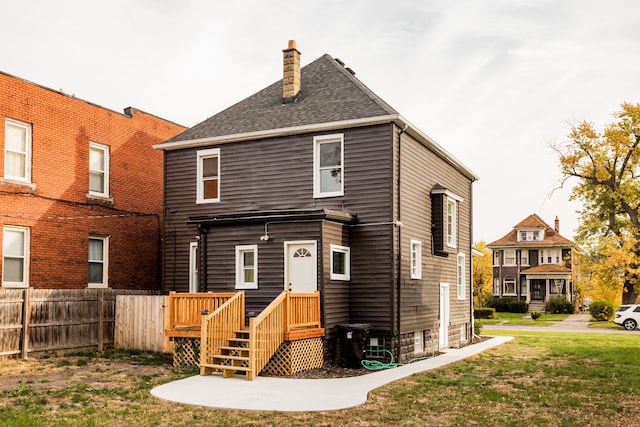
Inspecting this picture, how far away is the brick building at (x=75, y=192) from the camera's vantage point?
19422 mm

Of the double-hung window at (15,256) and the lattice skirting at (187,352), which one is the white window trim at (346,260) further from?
the double-hung window at (15,256)

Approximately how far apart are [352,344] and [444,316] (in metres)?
7.19

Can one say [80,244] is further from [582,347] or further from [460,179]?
[582,347]

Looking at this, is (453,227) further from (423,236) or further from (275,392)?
(275,392)

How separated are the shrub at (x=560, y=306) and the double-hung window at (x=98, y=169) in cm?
4334

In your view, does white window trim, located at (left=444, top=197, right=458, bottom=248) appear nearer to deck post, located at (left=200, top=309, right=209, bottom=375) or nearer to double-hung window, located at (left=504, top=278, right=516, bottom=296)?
deck post, located at (left=200, top=309, right=209, bottom=375)

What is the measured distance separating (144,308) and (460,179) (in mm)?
13070

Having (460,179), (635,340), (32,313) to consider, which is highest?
(460,179)

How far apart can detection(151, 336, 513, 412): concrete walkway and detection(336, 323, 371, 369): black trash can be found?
927mm

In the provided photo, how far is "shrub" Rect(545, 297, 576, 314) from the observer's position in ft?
182

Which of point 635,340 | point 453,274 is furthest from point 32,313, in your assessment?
point 635,340

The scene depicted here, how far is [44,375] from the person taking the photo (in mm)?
14812

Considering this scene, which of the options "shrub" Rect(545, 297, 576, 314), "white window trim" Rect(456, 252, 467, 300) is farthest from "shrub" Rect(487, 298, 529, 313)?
"white window trim" Rect(456, 252, 467, 300)

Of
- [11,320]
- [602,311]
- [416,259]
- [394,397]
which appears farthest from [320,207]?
[602,311]
